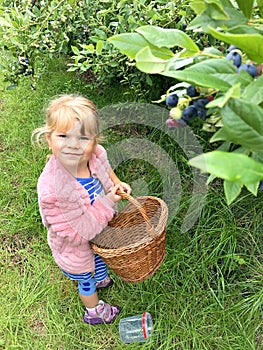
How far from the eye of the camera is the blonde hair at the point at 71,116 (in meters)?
1.84

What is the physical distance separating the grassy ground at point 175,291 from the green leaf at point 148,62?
1513mm

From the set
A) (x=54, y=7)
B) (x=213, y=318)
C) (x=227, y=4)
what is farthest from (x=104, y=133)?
(x=227, y=4)

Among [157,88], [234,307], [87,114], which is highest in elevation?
[87,114]

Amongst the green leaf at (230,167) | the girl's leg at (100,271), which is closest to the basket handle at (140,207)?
the girl's leg at (100,271)

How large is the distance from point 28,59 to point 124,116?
0.61 m

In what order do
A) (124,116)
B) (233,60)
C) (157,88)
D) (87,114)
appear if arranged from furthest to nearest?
(124,116) < (157,88) < (87,114) < (233,60)

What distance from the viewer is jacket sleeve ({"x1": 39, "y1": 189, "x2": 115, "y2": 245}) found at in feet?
6.02

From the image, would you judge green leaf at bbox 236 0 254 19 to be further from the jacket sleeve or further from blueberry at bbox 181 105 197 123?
the jacket sleeve

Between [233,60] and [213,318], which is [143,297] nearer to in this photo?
[213,318]

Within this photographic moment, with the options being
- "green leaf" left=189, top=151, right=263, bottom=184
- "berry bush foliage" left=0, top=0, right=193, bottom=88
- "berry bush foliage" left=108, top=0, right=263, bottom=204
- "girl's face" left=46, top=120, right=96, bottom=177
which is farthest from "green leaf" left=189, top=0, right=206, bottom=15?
"berry bush foliage" left=0, top=0, right=193, bottom=88

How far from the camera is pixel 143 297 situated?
Result: 227 centimetres

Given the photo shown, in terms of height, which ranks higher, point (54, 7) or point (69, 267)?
point (54, 7)

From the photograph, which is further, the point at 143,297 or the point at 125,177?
the point at 125,177

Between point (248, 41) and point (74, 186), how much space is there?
1212mm
